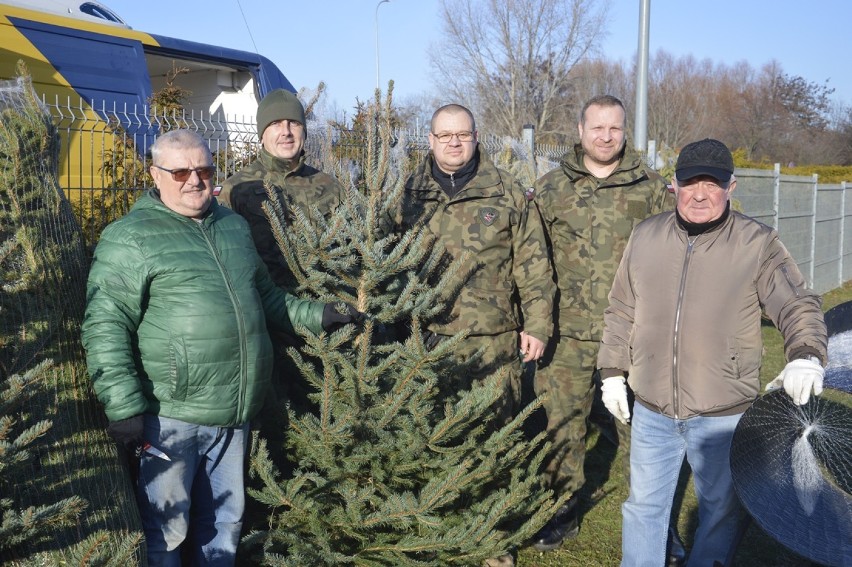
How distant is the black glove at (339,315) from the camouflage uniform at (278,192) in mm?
709

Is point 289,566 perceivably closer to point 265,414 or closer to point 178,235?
point 265,414

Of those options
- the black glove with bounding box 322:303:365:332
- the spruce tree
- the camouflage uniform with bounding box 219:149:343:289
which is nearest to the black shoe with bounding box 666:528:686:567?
the spruce tree

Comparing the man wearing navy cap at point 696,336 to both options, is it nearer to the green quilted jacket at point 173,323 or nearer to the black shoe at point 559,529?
the black shoe at point 559,529

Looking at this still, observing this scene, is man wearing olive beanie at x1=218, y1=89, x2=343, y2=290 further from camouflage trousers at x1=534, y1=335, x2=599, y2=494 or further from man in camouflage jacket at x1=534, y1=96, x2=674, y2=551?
camouflage trousers at x1=534, y1=335, x2=599, y2=494

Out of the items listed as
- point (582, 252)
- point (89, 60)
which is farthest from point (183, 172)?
point (89, 60)

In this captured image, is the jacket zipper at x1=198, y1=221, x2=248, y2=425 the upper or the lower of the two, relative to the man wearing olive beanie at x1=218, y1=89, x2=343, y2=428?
lower

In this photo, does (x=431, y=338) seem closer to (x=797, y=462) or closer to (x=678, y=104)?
(x=797, y=462)

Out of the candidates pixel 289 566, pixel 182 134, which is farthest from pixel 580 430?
pixel 182 134

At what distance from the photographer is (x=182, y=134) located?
3.16 meters

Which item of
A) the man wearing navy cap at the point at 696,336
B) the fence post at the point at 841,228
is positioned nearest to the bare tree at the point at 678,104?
the fence post at the point at 841,228

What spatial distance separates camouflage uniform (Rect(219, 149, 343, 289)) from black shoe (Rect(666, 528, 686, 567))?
2.53m

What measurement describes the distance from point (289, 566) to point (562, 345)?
2.23 metres

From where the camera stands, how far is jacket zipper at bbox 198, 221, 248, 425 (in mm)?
3127

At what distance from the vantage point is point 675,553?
4.22 metres
